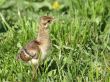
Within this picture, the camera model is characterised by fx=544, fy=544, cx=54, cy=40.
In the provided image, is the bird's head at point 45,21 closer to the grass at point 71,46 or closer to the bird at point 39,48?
the bird at point 39,48

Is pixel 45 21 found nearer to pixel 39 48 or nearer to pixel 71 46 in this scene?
pixel 39 48

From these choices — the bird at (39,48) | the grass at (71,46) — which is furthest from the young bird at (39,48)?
the grass at (71,46)

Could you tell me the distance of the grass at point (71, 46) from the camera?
22.1 feet

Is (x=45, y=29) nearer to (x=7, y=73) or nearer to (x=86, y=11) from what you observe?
(x=7, y=73)

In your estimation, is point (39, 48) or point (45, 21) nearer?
point (39, 48)

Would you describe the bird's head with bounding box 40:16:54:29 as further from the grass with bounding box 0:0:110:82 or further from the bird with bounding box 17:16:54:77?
the grass with bounding box 0:0:110:82

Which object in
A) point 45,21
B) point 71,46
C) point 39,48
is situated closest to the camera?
point 39,48

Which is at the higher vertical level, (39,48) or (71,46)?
(39,48)

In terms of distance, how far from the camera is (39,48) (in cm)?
668

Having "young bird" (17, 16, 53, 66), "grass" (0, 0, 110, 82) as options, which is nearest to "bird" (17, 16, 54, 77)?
"young bird" (17, 16, 53, 66)

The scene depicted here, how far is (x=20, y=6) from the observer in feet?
32.4

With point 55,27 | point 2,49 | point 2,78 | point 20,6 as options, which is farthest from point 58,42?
point 20,6

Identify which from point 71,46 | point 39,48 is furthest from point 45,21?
point 71,46

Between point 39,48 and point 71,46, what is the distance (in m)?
1.14
